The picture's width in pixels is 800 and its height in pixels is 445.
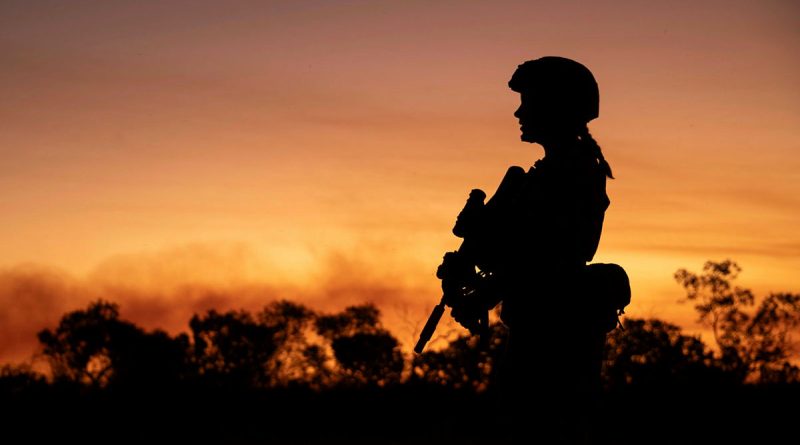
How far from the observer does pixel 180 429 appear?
2866 cm

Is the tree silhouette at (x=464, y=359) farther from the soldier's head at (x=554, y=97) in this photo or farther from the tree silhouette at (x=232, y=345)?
the soldier's head at (x=554, y=97)

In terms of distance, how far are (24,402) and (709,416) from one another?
16073 mm

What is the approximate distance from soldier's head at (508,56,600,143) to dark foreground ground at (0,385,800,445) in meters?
18.9

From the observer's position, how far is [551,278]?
655 centimetres

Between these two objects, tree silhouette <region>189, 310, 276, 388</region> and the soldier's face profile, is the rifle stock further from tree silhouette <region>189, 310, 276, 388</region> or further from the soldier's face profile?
tree silhouette <region>189, 310, 276, 388</region>

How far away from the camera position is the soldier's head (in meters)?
6.80

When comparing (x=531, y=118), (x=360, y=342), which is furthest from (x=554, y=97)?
(x=360, y=342)

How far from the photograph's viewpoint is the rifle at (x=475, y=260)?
6.72 metres

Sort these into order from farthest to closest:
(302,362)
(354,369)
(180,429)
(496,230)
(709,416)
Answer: (302,362), (354,369), (180,429), (709,416), (496,230)

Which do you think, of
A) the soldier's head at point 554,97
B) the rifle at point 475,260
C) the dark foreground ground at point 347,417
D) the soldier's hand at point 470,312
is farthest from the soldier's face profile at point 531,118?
the dark foreground ground at point 347,417

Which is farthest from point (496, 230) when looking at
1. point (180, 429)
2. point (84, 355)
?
point (84, 355)

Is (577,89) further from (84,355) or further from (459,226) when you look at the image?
(84,355)

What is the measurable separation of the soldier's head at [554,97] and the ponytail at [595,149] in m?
0.05

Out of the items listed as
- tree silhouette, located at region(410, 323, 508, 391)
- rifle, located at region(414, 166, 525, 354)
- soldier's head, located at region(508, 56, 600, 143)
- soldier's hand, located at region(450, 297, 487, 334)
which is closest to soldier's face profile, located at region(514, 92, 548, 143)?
soldier's head, located at region(508, 56, 600, 143)
